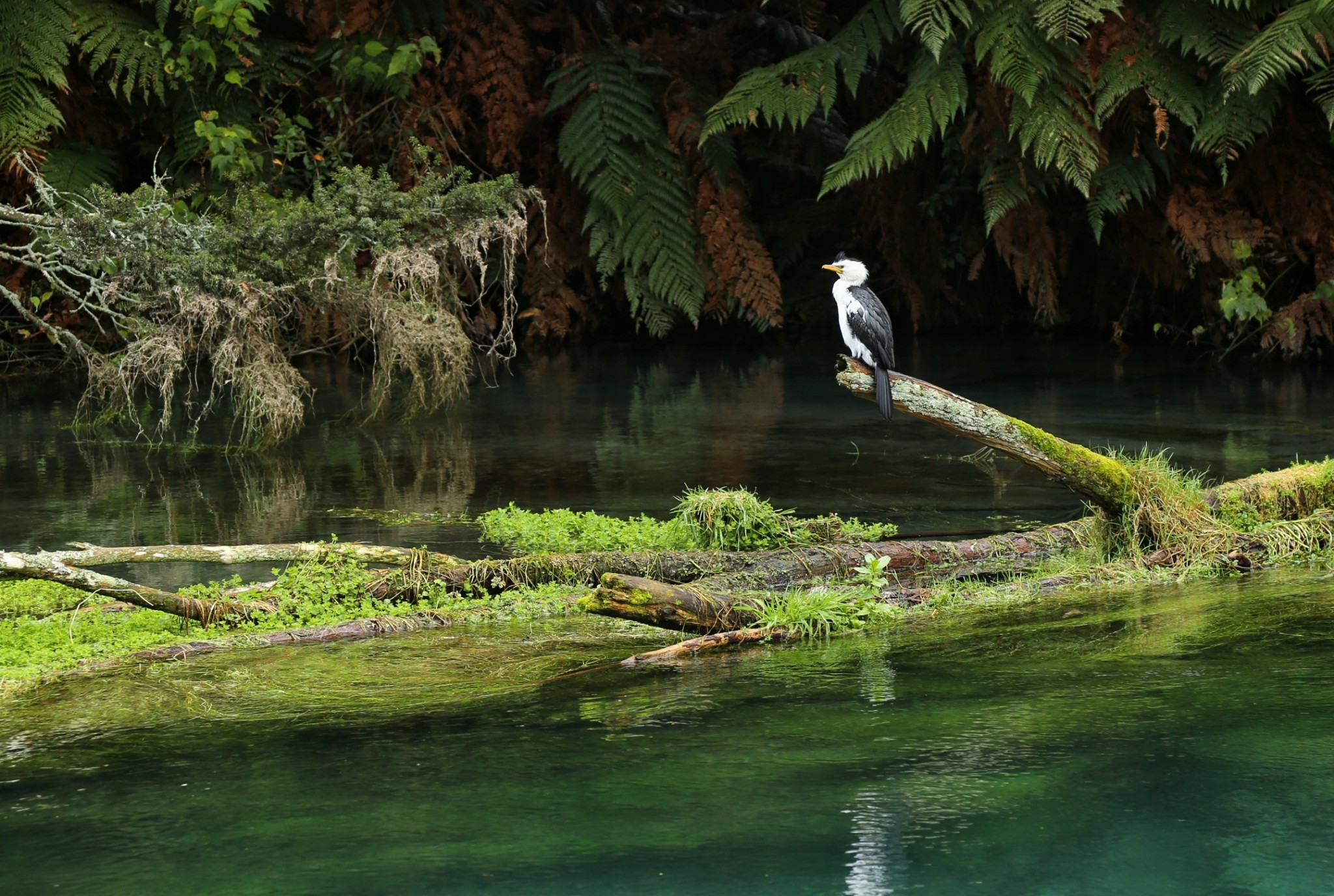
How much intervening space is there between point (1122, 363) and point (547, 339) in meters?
5.03

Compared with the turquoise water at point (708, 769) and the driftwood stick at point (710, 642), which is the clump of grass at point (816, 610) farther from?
the turquoise water at point (708, 769)

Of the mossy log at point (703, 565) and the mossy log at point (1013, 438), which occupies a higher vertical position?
the mossy log at point (1013, 438)

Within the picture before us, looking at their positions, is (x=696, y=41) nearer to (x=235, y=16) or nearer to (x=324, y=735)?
(x=235, y=16)

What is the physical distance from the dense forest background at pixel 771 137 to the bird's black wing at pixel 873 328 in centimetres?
318

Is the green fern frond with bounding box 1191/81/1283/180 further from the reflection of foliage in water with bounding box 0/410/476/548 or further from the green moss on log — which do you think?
the reflection of foliage in water with bounding box 0/410/476/548

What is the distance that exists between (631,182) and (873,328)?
18.8 ft

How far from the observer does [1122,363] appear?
421 inches

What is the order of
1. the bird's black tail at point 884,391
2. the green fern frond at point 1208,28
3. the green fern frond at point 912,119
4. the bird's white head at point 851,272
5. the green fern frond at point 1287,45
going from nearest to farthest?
the bird's black tail at point 884,391, the bird's white head at point 851,272, the green fern frond at point 1287,45, the green fern frond at point 1208,28, the green fern frond at point 912,119

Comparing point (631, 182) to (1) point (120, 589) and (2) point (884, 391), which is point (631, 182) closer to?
(2) point (884, 391)

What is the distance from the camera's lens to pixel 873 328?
17.8 ft

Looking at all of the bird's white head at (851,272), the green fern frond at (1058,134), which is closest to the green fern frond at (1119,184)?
the green fern frond at (1058,134)

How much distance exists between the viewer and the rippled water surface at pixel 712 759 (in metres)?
2.76

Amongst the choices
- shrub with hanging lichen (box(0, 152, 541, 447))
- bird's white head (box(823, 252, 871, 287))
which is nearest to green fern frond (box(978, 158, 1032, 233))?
shrub with hanging lichen (box(0, 152, 541, 447))

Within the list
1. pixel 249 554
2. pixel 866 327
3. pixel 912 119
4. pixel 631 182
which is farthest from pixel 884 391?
pixel 631 182
